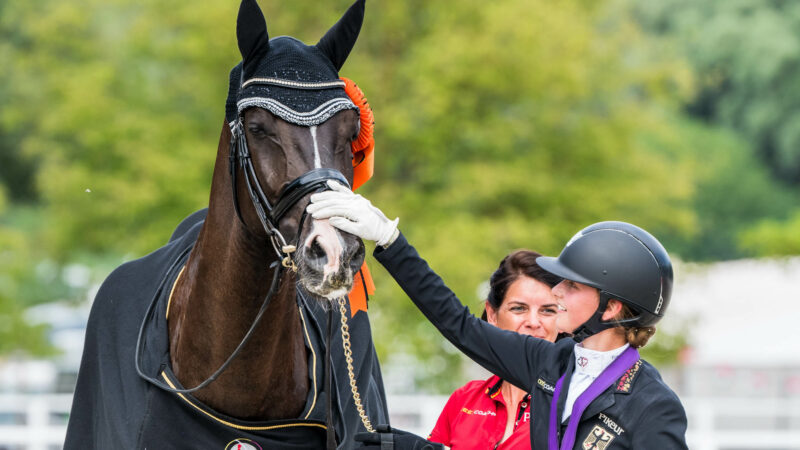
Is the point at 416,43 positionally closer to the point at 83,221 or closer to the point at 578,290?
the point at 83,221

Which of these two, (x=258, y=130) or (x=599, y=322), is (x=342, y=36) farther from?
(x=599, y=322)

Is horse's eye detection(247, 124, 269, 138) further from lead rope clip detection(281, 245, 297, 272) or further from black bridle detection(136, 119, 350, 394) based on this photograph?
lead rope clip detection(281, 245, 297, 272)

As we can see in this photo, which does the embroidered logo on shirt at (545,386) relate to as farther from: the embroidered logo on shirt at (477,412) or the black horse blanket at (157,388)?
the black horse blanket at (157,388)

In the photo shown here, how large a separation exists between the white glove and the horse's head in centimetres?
4

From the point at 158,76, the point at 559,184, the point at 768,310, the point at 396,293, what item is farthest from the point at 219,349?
the point at 768,310

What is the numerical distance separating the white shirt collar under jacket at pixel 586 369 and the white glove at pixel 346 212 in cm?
73

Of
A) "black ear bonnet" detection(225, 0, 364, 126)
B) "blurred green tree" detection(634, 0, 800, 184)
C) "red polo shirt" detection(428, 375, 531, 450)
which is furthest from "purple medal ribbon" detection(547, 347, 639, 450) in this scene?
"blurred green tree" detection(634, 0, 800, 184)

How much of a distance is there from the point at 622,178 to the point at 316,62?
10.6 metres

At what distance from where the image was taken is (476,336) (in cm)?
300

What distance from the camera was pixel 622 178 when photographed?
42.9 feet

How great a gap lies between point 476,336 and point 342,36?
3.61 ft

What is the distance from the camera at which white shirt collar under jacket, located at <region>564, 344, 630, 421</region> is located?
A: 9.11 feet

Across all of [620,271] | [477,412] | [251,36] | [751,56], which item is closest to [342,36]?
[251,36]

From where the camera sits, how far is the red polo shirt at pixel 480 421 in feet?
10.8
